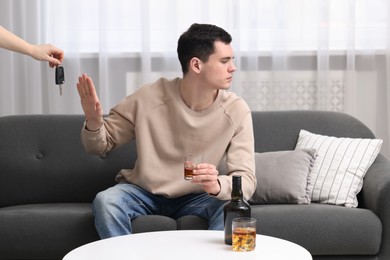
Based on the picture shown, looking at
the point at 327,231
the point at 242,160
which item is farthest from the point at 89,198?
the point at 327,231

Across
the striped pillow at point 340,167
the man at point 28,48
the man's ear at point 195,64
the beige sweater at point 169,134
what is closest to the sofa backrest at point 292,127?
the striped pillow at point 340,167

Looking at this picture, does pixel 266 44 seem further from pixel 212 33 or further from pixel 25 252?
pixel 25 252

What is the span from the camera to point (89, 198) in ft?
12.1

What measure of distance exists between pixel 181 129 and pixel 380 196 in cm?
89

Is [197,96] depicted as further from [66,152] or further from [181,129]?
[66,152]

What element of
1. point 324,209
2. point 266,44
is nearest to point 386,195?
point 324,209

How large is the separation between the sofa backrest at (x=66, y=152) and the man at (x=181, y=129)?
1.16 ft

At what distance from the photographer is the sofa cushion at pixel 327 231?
3.15 m

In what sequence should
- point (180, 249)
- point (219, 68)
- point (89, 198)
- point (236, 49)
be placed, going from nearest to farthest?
point (180, 249)
point (219, 68)
point (89, 198)
point (236, 49)

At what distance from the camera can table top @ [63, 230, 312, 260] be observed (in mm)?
2260

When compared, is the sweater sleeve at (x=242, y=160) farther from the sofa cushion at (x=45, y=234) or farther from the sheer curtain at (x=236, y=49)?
the sheer curtain at (x=236, y=49)

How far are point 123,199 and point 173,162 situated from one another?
11.5 inches

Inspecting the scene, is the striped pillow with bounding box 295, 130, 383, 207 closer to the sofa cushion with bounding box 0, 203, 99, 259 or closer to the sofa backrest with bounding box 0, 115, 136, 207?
the sofa backrest with bounding box 0, 115, 136, 207

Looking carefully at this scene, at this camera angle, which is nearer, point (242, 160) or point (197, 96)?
point (242, 160)
